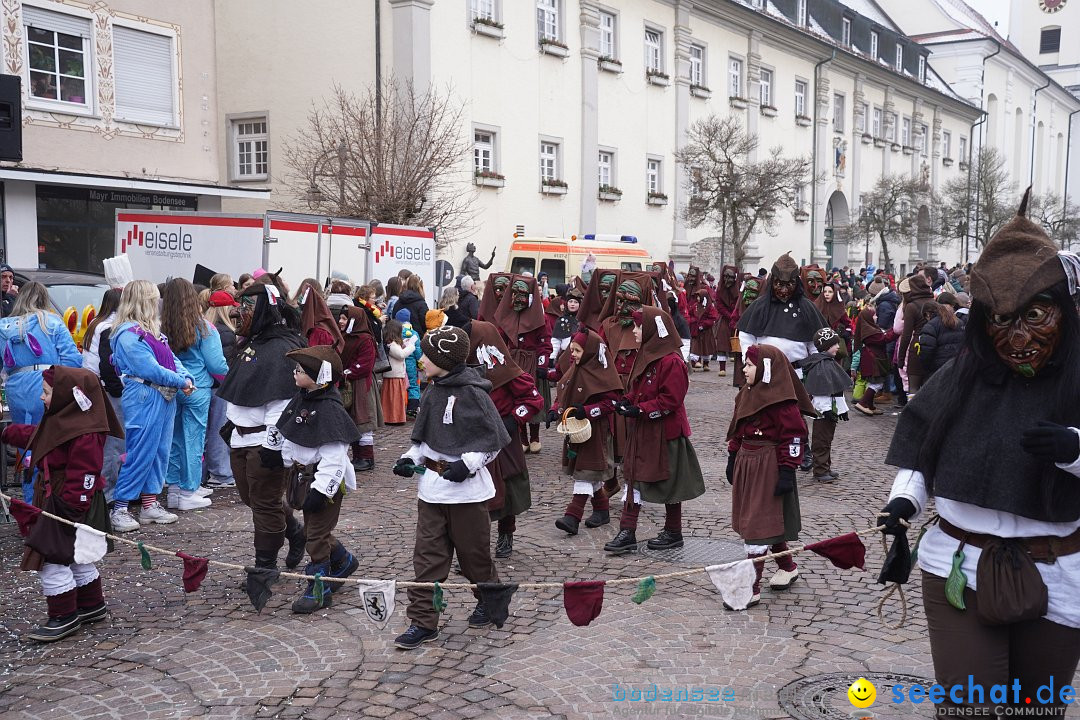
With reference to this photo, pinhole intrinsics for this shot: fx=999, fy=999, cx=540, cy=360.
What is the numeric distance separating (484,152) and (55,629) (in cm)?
1967

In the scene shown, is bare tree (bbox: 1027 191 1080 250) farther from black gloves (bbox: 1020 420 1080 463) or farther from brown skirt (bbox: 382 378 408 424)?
black gloves (bbox: 1020 420 1080 463)

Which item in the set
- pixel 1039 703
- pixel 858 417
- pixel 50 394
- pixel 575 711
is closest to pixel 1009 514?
pixel 1039 703

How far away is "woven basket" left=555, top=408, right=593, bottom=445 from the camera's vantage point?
745 centimetres

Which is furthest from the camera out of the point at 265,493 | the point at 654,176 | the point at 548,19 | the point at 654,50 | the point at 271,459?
the point at 654,176

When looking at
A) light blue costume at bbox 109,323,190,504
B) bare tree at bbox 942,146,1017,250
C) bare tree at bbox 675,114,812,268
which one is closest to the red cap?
light blue costume at bbox 109,323,190,504

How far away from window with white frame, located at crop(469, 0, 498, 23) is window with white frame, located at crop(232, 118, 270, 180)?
571 cm

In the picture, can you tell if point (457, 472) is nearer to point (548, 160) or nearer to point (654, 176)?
point (548, 160)

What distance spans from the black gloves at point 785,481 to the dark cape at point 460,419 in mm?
1724

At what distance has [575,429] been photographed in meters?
7.53

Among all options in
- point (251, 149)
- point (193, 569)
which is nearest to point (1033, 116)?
point (251, 149)

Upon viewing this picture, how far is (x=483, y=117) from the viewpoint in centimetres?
2362

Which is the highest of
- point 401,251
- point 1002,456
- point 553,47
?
point 553,47

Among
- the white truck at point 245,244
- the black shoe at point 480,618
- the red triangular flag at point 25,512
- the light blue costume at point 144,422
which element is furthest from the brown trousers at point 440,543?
the white truck at point 245,244

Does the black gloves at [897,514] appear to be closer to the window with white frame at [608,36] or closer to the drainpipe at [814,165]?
the window with white frame at [608,36]
